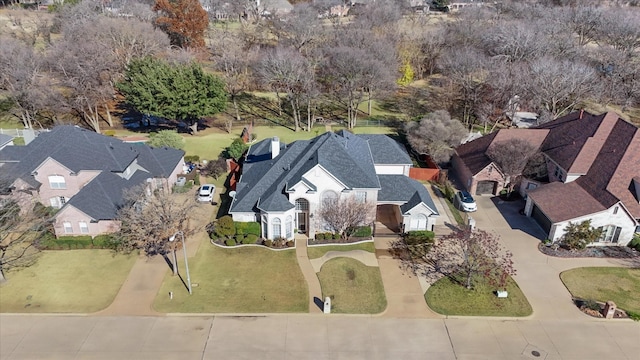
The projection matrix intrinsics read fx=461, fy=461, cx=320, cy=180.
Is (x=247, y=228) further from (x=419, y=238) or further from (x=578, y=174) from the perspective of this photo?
(x=578, y=174)

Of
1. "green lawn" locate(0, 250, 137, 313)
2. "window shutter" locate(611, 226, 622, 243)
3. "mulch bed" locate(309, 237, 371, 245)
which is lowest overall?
"green lawn" locate(0, 250, 137, 313)

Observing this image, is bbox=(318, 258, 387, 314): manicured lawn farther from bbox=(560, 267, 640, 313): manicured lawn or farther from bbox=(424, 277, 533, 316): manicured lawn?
bbox=(560, 267, 640, 313): manicured lawn

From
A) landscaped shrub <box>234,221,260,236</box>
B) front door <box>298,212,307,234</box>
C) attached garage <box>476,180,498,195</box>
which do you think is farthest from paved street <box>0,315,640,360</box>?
attached garage <box>476,180,498,195</box>

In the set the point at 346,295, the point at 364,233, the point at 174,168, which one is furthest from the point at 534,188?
the point at 174,168

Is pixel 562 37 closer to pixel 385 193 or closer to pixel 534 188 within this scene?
pixel 534 188

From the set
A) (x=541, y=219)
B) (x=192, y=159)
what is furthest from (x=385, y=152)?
(x=192, y=159)
